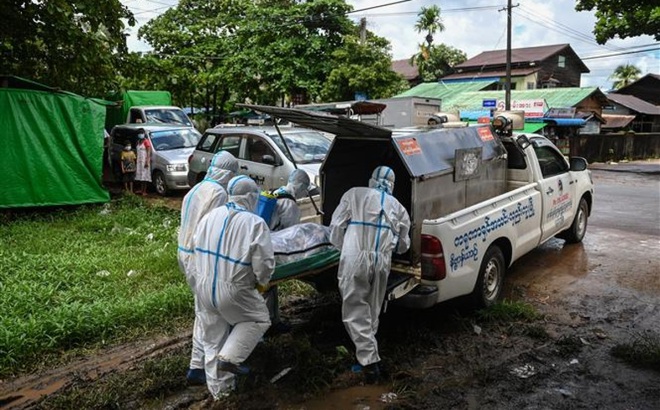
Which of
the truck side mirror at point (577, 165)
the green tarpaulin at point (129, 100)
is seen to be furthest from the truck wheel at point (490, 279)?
the green tarpaulin at point (129, 100)

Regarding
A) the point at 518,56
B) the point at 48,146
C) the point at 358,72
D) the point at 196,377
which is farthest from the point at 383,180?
the point at 518,56

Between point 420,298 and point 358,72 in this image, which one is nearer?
point 420,298

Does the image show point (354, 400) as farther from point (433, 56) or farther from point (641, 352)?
point (433, 56)

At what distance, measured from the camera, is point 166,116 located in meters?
17.4

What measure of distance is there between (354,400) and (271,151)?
618 cm

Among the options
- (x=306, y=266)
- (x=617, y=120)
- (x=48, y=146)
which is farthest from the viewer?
(x=617, y=120)

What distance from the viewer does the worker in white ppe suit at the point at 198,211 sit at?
3.80m

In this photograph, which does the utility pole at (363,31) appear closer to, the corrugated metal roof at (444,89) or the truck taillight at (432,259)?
the corrugated metal roof at (444,89)

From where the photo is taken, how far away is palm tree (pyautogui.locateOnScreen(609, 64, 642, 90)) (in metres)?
51.2

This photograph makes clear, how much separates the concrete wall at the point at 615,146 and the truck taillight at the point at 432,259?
2247 centimetres

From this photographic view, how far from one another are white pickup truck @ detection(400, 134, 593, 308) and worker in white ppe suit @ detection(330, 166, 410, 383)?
502 millimetres

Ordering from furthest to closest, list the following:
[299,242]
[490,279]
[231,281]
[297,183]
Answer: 1. [490,279]
2. [297,183]
3. [299,242]
4. [231,281]

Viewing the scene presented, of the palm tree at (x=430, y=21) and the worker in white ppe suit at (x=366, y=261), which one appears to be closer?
the worker in white ppe suit at (x=366, y=261)

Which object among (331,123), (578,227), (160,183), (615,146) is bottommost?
(578,227)
